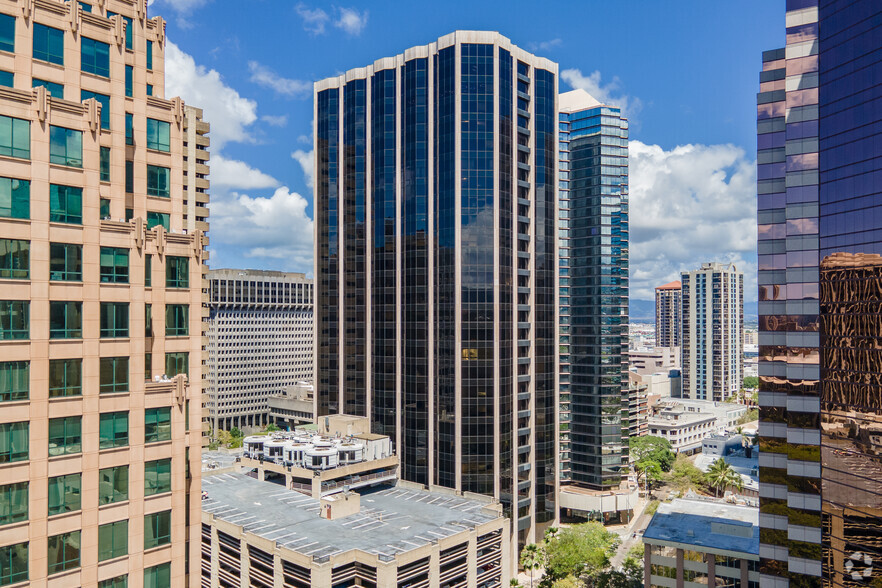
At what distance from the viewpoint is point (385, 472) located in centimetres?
10512

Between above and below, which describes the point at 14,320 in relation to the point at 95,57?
below

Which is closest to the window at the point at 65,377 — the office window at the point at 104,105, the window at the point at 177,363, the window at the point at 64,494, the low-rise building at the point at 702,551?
the window at the point at 64,494

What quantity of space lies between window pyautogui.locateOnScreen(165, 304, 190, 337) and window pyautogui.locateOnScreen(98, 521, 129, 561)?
12.7 m

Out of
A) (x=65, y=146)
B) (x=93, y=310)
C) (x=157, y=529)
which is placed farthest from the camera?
(x=157, y=529)

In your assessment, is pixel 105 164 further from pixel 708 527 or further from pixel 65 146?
pixel 708 527

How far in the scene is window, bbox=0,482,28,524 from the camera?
33.1 meters

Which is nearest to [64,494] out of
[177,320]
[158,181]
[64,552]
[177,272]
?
[64,552]

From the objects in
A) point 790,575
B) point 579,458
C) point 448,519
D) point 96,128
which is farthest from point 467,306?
point 96,128

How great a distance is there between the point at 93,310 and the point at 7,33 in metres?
18.1

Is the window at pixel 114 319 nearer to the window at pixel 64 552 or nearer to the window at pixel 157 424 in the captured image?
the window at pixel 157 424

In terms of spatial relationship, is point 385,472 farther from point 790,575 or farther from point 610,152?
point 610,152

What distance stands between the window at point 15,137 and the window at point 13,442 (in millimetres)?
15630

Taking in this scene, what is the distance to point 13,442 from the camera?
33.8m

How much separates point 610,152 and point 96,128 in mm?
135219
